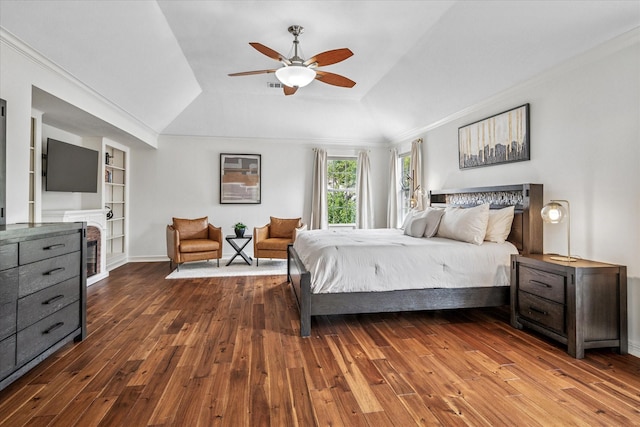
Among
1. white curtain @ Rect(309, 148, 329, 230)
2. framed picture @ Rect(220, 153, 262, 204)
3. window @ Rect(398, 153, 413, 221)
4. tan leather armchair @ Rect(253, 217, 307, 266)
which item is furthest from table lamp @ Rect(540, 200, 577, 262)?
framed picture @ Rect(220, 153, 262, 204)

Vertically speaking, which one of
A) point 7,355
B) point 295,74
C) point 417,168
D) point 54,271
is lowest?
point 7,355

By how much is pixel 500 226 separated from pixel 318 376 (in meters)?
2.41

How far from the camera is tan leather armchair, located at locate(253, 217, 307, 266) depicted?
562 centimetres

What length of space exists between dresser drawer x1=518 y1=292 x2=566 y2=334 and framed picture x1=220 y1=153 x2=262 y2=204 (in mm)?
4999

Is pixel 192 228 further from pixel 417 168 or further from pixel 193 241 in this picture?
pixel 417 168

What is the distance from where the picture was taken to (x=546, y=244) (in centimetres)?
329

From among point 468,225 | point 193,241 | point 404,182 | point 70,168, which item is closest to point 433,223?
point 468,225

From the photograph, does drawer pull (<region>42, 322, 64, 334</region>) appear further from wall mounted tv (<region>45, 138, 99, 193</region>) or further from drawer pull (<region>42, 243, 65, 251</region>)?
→ wall mounted tv (<region>45, 138, 99, 193</region>)

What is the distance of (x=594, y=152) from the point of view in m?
2.79

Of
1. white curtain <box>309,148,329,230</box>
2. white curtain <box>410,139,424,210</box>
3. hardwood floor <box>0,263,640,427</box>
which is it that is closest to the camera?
hardwood floor <box>0,263,640,427</box>

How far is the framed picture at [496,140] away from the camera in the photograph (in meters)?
3.55

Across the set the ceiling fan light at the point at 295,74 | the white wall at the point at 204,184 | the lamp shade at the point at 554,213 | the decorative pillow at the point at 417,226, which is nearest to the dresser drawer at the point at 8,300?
the ceiling fan light at the point at 295,74

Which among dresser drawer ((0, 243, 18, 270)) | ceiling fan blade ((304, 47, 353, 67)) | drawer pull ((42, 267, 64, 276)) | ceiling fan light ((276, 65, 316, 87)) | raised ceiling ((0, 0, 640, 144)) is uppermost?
raised ceiling ((0, 0, 640, 144))

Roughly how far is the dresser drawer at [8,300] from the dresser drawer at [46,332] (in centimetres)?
11
